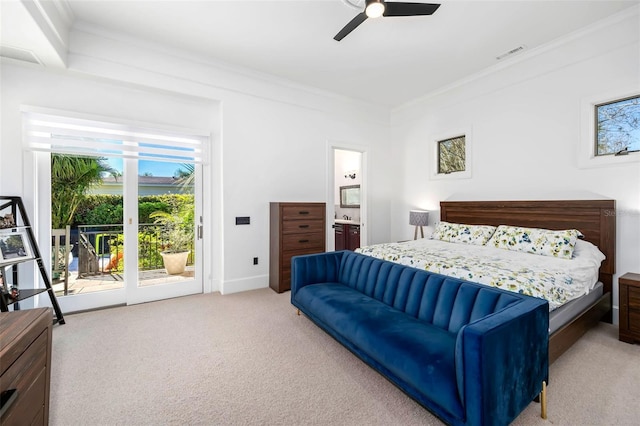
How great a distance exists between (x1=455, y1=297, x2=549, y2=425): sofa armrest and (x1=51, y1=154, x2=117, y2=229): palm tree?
158 inches

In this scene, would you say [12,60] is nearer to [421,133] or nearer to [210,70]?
[210,70]

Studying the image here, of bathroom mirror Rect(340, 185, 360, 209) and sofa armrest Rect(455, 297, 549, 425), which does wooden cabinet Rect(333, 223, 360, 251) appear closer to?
bathroom mirror Rect(340, 185, 360, 209)

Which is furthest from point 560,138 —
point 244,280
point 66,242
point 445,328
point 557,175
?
point 66,242

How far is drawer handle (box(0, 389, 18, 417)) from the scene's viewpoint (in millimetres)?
744

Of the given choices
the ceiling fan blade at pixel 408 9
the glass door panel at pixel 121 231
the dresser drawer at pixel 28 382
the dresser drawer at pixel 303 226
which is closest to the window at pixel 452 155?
the dresser drawer at pixel 303 226

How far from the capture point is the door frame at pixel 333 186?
4.77 m

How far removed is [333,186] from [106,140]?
3155mm

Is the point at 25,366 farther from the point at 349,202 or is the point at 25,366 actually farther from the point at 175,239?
the point at 349,202

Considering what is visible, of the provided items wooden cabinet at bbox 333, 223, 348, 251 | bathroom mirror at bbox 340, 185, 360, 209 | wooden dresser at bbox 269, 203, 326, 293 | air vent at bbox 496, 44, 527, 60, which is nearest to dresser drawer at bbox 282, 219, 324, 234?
wooden dresser at bbox 269, 203, 326, 293

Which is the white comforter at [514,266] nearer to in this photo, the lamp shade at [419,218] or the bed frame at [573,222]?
the bed frame at [573,222]

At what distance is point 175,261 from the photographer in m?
3.80

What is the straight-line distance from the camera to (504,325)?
1408 millimetres

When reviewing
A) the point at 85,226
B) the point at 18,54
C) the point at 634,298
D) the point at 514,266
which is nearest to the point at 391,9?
the point at 514,266

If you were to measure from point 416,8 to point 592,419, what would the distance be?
304 cm
